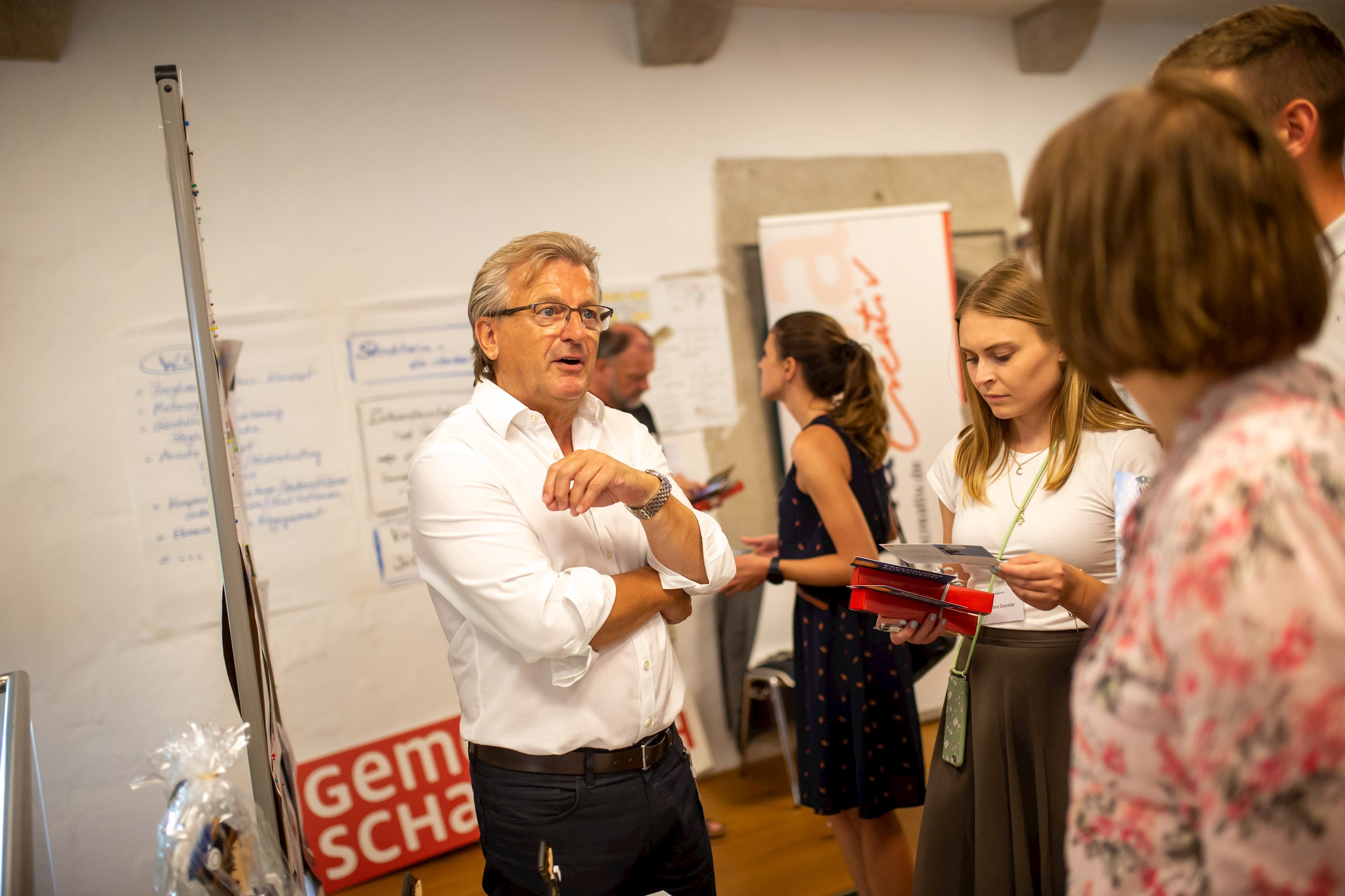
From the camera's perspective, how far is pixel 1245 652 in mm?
634

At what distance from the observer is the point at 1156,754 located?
0.72 meters

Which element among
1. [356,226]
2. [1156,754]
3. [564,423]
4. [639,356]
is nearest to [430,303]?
[356,226]

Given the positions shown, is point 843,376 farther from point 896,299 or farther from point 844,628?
point 896,299

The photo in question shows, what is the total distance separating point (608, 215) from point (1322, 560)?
3620 millimetres

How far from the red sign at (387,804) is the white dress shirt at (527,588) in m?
1.92

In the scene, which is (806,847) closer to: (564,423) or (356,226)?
(564,423)

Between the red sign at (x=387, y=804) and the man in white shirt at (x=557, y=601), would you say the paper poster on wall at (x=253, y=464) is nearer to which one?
the red sign at (x=387, y=804)

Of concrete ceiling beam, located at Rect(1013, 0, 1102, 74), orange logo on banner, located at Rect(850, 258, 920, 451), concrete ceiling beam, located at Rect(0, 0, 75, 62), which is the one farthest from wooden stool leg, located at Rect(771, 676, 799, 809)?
concrete ceiling beam, located at Rect(1013, 0, 1102, 74)

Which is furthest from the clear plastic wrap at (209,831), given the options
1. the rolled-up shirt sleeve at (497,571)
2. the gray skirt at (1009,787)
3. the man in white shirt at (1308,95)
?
the man in white shirt at (1308,95)

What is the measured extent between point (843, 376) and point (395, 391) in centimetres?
190

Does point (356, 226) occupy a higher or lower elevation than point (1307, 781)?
higher

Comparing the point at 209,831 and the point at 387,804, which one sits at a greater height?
the point at 209,831

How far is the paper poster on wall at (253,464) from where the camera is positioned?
3.19 metres

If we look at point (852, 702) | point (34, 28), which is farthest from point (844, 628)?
point (34, 28)
